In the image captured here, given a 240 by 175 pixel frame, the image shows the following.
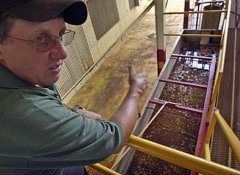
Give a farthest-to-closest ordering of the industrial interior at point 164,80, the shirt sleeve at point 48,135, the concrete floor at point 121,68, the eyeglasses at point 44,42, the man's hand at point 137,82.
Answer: the concrete floor at point 121,68 < the industrial interior at point 164,80 < the man's hand at point 137,82 < the eyeglasses at point 44,42 < the shirt sleeve at point 48,135

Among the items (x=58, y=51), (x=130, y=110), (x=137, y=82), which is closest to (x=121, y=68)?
(x=137, y=82)

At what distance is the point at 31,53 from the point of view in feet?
2.45

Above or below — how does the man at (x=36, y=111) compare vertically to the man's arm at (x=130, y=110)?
above

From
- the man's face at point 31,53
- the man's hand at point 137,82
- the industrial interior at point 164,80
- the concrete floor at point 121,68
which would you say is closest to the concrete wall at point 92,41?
the industrial interior at point 164,80

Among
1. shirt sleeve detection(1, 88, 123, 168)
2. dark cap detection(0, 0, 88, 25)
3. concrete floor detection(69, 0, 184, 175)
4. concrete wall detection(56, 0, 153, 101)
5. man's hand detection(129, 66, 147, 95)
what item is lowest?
concrete floor detection(69, 0, 184, 175)

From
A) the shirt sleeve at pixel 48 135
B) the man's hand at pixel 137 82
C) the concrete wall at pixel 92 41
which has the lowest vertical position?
the concrete wall at pixel 92 41

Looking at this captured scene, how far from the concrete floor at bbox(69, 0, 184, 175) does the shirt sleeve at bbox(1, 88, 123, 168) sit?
1.61 m

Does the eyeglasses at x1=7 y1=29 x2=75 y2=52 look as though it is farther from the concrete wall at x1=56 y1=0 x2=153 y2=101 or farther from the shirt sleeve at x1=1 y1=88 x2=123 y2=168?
the concrete wall at x1=56 y1=0 x2=153 y2=101

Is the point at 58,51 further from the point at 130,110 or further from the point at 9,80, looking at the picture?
the point at 130,110

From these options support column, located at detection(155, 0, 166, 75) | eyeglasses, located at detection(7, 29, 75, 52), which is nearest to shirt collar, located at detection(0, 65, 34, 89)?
eyeglasses, located at detection(7, 29, 75, 52)

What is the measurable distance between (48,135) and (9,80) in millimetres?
245

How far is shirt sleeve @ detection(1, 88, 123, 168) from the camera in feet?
2.03

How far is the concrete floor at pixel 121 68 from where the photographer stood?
10.4 ft

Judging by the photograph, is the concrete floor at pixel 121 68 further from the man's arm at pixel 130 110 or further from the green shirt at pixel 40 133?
the green shirt at pixel 40 133
